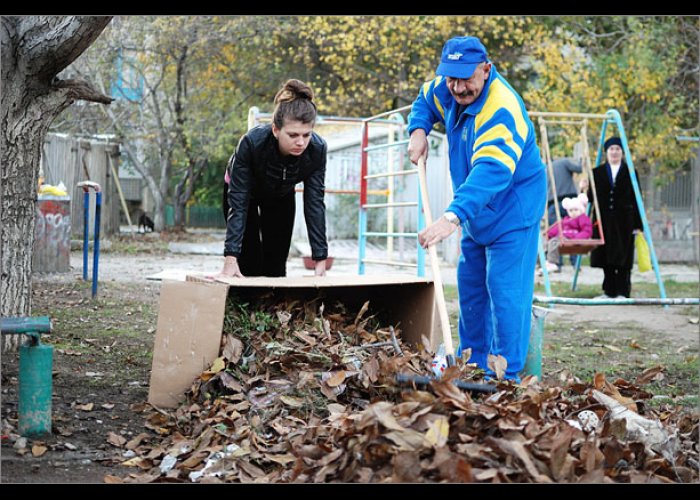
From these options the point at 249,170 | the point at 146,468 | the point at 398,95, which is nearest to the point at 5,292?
the point at 249,170

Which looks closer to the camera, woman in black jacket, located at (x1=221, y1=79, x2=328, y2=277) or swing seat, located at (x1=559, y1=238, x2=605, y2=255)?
woman in black jacket, located at (x1=221, y1=79, x2=328, y2=277)

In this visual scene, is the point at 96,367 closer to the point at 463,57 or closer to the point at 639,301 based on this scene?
the point at 463,57

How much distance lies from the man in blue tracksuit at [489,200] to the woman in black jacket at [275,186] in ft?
2.25

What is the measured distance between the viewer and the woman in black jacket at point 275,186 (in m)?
4.39

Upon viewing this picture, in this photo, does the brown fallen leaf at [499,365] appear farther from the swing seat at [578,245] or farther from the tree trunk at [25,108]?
the swing seat at [578,245]

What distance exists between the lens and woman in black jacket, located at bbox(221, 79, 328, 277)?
4387 mm

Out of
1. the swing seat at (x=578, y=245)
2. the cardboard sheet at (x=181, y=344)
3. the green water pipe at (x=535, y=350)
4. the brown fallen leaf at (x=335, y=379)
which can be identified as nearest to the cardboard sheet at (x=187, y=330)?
the cardboard sheet at (x=181, y=344)

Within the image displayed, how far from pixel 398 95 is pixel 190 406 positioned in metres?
14.4

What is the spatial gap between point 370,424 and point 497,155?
1.48m

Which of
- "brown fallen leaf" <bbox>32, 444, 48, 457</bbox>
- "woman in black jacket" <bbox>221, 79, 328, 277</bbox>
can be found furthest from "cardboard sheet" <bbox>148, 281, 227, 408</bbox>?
"brown fallen leaf" <bbox>32, 444, 48, 457</bbox>

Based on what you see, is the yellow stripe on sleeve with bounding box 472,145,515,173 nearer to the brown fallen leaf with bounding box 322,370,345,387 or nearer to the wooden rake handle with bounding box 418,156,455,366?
the wooden rake handle with bounding box 418,156,455,366

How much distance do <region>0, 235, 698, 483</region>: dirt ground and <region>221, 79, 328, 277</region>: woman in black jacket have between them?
34.7 inches

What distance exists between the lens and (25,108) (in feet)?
15.5
